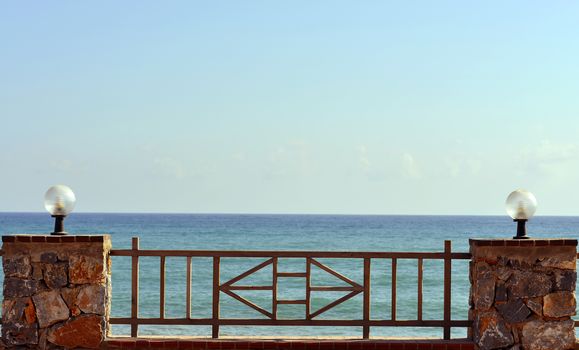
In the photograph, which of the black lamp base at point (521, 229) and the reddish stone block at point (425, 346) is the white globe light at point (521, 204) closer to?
the black lamp base at point (521, 229)

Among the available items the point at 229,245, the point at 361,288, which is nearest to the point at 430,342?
the point at 361,288

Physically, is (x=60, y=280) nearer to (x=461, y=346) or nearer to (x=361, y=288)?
(x=361, y=288)

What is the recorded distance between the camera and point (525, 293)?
8102mm

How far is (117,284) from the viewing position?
26234 millimetres

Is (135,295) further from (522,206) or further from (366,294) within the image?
(522,206)

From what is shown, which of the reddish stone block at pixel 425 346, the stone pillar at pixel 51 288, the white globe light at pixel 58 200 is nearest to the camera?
the stone pillar at pixel 51 288

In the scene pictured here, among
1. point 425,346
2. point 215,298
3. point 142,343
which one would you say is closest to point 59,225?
point 142,343

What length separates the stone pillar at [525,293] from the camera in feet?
26.6

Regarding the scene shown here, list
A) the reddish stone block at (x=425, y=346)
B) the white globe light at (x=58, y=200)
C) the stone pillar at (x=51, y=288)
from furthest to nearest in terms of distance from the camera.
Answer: the white globe light at (x=58, y=200) → the reddish stone block at (x=425, y=346) → the stone pillar at (x=51, y=288)

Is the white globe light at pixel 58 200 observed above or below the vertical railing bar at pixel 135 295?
above

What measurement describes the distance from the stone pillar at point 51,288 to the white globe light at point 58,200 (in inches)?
15.0

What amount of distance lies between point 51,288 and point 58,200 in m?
0.86

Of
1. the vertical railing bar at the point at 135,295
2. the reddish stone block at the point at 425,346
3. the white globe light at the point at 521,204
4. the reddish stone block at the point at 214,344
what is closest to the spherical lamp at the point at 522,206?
the white globe light at the point at 521,204

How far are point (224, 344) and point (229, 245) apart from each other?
47.2 m
